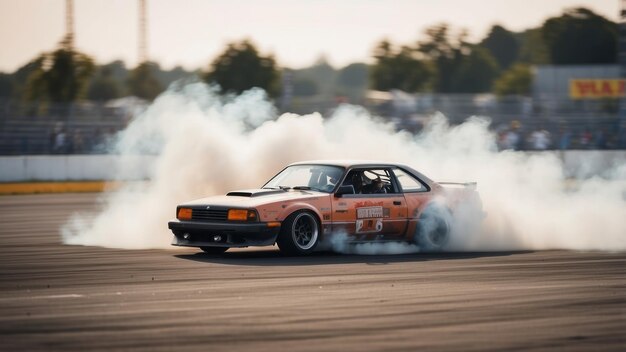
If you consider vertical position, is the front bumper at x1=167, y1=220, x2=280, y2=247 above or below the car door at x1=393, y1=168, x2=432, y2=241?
below

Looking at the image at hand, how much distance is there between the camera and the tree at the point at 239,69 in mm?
72312

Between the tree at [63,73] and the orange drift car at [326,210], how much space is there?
4506cm

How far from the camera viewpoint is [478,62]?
5059 inches

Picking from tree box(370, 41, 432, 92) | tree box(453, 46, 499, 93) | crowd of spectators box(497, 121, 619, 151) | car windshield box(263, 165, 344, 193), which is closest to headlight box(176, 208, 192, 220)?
Result: car windshield box(263, 165, 344, 193)

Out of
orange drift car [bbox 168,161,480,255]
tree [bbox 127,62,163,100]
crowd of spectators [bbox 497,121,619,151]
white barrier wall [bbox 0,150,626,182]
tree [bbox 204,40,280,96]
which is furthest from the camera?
tree [bbox 204,40,280,96]

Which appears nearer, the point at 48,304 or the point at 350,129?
the point at 48,304

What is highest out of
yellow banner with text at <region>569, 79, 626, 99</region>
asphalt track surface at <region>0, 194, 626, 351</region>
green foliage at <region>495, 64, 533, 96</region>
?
green foliage at <region>495, 64, 533, 96</region>

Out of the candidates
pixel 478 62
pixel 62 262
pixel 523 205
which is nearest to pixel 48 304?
pixel 62 262

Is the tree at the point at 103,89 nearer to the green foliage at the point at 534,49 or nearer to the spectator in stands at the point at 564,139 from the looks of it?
the green foliage at the point at 534,49

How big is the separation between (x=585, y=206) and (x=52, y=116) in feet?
76.1

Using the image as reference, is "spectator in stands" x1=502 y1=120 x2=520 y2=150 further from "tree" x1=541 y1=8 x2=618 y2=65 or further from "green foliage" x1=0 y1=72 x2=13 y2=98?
"green foliage" x1=0 y1=72 x2=13 y2=98

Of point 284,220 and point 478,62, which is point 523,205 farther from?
point 478,62

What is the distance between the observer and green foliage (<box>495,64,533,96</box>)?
113375 mm

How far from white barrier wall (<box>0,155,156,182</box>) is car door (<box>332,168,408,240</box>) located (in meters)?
19.4
